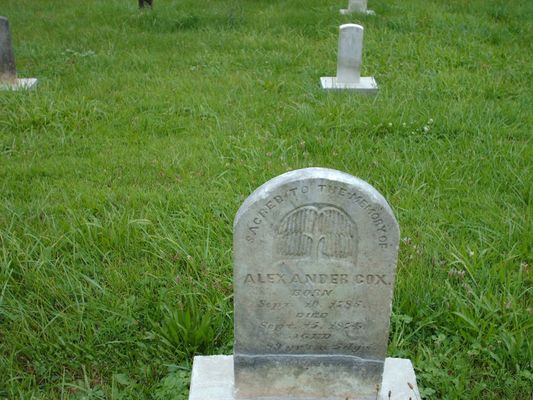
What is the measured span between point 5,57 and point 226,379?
4.61 m

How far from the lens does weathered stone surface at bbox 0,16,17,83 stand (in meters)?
6.06

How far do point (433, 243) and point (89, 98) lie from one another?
3.46 metres

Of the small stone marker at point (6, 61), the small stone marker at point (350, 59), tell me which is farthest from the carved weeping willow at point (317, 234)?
the small stone marker at point (6, 61)

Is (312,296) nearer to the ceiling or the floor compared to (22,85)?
nearer to the ceiling

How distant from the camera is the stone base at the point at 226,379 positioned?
2545 mm

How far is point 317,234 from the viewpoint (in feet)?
7.29

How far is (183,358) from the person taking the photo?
287 cm

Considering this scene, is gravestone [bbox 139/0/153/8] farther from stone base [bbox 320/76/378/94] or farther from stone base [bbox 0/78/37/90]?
stone base [bbox 320/76/378/94]

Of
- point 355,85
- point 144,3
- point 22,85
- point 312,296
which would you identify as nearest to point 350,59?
point 355,85

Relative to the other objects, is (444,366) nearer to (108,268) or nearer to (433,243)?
(433,243)

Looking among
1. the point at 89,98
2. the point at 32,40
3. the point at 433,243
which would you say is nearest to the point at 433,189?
the point at 433,243

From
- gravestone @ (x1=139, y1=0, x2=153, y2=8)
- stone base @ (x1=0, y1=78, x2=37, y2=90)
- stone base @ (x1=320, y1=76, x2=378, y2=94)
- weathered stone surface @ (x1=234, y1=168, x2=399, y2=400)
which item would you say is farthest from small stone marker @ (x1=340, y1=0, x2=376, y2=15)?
weathered stone surface @ (x1=234, y1=168, x2=399, y2=400)

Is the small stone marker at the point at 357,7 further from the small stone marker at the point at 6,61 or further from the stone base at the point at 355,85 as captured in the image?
the small stone marker at the point at 6,61

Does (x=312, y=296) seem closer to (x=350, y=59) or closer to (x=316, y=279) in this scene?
(x=316, y=279)
